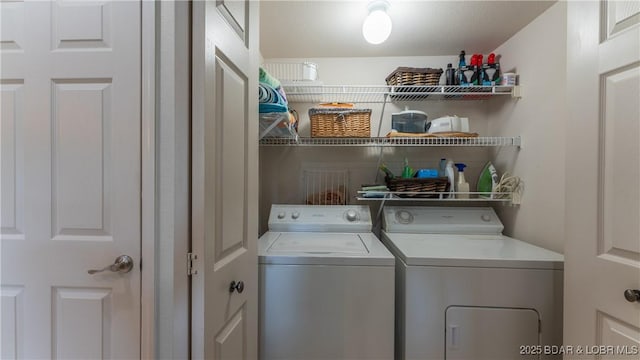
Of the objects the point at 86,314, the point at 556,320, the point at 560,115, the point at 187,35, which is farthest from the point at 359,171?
the point at 86,314

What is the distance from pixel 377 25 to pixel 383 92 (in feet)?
1.82

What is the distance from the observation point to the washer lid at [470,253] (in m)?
1.26

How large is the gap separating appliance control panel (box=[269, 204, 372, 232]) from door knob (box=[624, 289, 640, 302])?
1.27m

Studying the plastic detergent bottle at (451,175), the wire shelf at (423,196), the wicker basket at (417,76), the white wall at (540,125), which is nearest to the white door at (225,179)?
the wire shelf at (423,196)

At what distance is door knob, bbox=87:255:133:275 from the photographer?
817mm

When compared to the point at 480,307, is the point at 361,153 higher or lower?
higher

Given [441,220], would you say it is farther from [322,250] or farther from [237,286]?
[237,286]

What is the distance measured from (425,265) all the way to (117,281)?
4.03ft

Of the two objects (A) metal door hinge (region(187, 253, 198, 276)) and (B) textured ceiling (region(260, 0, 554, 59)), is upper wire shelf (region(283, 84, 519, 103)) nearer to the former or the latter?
(B) textured ceiling (region(260, 0, 554, 59))

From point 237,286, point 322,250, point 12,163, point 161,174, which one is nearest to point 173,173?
point 161,174

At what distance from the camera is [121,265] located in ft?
2.68

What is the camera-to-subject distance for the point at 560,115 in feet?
5.03

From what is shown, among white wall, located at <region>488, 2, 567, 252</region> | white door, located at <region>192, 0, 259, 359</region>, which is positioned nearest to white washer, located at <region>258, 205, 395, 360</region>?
white door, located at <region>192, 0, 259, 359</region>

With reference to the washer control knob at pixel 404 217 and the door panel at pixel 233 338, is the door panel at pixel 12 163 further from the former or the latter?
the washer control knob at pixel 404 217
